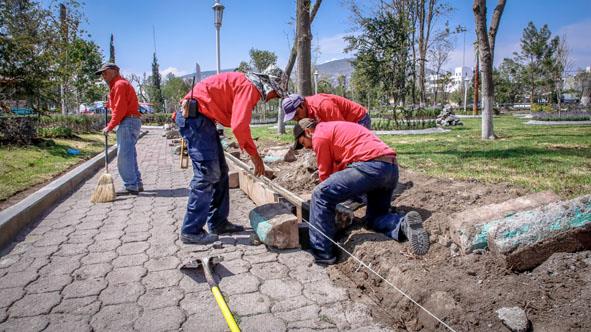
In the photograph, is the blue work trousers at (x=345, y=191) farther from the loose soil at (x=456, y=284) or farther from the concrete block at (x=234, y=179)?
the concrete block at (x=234, y=179)

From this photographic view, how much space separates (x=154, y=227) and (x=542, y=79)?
43160 mm

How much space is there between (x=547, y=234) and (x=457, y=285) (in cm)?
63

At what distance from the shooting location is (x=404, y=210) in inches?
159

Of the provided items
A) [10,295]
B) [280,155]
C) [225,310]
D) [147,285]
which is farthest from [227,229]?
[280,155]

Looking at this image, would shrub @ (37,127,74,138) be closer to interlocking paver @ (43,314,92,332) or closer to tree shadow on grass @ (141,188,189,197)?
tree shadow on grass @ (141,188,189,197)

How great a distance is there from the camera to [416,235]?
10.3 feet

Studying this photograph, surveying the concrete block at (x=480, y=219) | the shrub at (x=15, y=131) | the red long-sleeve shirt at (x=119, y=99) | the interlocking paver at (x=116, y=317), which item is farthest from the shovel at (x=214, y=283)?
the shrub at (x=15, y=131)

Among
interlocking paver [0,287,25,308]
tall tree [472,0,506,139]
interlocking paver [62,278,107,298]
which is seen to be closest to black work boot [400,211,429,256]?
interlocking paver [62,278,107,298]

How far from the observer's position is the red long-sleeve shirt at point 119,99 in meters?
5.79

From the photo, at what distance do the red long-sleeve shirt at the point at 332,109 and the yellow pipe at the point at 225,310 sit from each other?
2.55 m

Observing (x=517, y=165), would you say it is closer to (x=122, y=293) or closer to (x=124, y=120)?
(x=122, y=293)

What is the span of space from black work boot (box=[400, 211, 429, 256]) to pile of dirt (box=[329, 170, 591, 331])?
7cm

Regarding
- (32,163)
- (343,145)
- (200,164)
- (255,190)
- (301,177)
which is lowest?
(255,190)

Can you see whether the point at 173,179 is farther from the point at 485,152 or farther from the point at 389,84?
the point at 389,84
